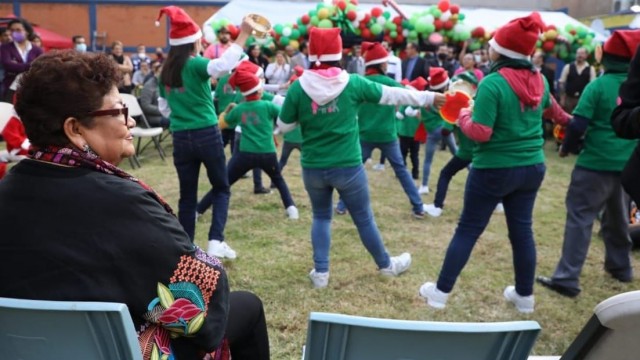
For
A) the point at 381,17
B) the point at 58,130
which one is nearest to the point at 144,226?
the point at 58,130

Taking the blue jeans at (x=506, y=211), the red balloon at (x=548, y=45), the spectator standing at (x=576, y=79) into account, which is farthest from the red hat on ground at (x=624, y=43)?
the red balloon at (x=548, y=45)

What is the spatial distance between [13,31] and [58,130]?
371 inches

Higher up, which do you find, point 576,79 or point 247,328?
point 247,328

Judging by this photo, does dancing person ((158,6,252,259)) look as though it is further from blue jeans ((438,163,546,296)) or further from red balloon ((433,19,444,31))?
red balloon ((433,19,444,31))

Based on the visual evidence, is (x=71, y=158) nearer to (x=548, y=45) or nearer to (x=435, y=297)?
(x=435, y=297)

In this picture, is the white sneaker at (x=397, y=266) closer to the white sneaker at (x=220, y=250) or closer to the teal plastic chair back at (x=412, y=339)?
the white sneaker at (x=220, y=250)

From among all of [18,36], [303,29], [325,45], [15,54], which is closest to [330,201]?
[325,45]

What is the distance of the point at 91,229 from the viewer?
1.34 meters

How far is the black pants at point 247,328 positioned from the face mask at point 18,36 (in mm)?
9186

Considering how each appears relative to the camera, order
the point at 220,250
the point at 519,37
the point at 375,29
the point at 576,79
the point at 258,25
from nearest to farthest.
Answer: the point at 519,37, the point at 258,25, the point at 220,250, the point at 576,79, the point at 375,29

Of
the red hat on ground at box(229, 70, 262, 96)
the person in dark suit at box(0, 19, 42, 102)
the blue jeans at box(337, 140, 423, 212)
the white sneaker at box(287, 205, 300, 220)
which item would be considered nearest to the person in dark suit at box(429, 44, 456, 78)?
the blue jeans at box(337, 140, 423, 212)

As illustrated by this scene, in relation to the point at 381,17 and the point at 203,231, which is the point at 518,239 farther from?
the point at 381,17

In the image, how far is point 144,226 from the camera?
138 cm

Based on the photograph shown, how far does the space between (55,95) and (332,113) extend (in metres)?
2.14
